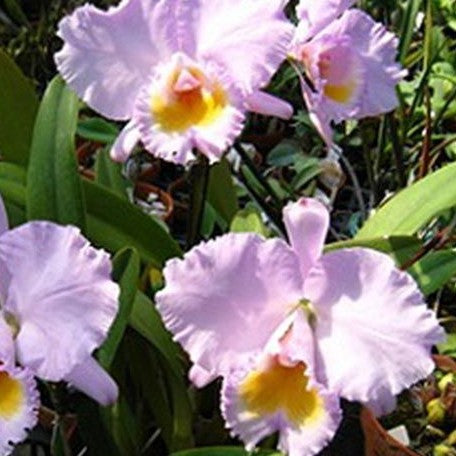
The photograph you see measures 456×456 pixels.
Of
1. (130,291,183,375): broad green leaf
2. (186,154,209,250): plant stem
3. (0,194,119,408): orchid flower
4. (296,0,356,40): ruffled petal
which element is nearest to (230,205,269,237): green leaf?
(186,154,209,250): plant stem

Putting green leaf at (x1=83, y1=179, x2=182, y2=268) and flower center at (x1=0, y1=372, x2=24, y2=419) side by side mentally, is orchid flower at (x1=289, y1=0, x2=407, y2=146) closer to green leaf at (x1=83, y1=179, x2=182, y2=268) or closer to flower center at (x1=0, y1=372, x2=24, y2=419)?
green leaf at (x1=83, y1=179, x2=182, y2=268)

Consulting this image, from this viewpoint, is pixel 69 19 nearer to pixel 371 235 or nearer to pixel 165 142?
pixel 165 142

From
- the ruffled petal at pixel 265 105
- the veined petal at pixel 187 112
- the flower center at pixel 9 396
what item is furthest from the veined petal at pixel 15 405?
the ruffled petal at pixel 265 105

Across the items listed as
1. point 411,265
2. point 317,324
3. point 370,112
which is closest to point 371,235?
point 411,265

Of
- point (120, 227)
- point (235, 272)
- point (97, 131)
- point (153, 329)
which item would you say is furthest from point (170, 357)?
point (97, 131)

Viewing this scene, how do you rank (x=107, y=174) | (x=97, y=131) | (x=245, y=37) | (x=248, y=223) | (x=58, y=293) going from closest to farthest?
1. (x=58, y=293)
2. (x=245, y=37)
3. (x=248, y=223)
4. (x=107, y=174)
5. (x=97, y=131)

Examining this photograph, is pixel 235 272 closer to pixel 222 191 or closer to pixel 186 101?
pixel 186 101
